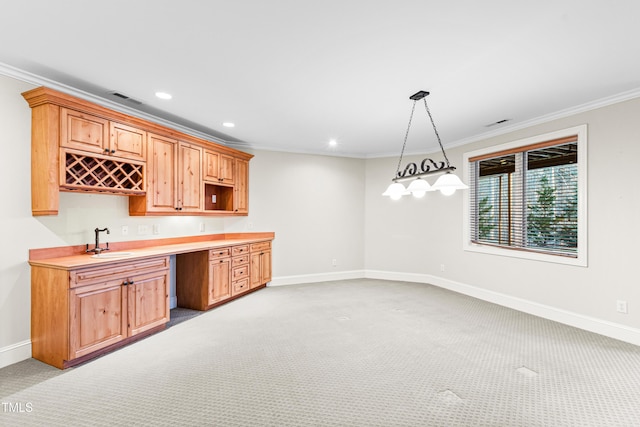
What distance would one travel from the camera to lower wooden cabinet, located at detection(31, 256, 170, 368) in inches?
106

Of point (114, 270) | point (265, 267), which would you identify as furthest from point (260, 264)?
point (114, 270)

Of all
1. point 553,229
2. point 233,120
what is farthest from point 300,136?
point 553,229

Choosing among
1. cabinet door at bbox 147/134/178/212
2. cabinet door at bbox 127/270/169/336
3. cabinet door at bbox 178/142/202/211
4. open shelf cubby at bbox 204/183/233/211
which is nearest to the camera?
cabinet door at bbox 127/270/169/336

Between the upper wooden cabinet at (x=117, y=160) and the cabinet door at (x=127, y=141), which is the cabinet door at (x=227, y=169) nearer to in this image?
the upper wooden cabinet at (x=117, y=160)

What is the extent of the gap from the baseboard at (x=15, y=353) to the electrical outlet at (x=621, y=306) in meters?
6.01

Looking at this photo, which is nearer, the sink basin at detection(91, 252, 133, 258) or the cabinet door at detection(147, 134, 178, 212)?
the sink basin at detection(91, 252, 133, 258)

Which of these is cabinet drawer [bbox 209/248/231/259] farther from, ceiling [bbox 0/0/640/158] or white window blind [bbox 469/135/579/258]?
white window blind [bbox 469/135/579/258]

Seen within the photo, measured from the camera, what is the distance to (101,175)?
342cm

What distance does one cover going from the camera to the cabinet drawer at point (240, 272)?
4.81m

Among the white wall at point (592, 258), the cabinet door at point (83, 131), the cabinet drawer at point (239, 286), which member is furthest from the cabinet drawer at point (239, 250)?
the white wall at point (592, 258)

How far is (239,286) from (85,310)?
232 centimetres

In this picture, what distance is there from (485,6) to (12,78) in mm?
3906

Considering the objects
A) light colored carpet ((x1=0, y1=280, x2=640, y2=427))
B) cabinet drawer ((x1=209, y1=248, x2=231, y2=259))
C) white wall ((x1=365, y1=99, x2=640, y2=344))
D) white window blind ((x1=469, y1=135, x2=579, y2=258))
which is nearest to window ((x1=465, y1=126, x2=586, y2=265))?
white window blind ((x1=469, y1=135, x2=579, y2=258))

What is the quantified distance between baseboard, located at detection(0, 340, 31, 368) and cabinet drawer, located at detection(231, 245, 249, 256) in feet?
7.97
